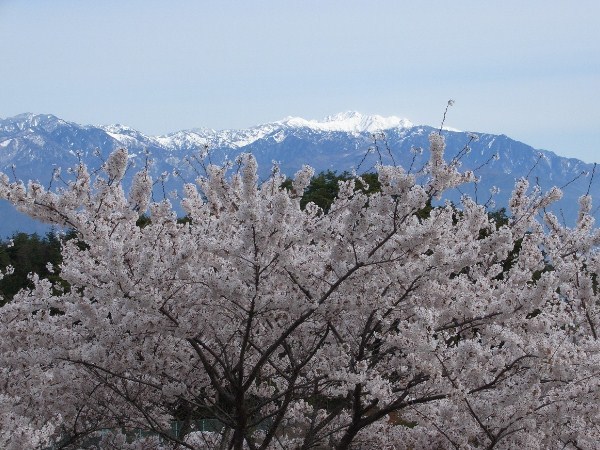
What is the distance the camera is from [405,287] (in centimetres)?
724

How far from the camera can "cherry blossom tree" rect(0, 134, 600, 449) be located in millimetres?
6504

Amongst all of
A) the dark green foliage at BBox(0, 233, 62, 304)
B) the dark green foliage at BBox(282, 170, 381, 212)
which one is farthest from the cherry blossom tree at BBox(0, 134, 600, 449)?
the dark green foliage at BBox(0, 233, 62, 304)

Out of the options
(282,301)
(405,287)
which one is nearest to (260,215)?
(282,301)

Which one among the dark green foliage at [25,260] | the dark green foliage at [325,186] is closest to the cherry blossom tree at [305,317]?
the dark green foliage at [325,186]

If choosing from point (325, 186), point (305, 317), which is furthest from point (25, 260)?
point (305, 317)

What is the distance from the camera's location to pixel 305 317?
22.4 ft

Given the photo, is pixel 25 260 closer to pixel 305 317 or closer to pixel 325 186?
pixel 325 186

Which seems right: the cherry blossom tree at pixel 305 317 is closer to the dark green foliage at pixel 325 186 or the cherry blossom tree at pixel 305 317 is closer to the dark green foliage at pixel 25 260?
the dark green foliage at pixel 325 186

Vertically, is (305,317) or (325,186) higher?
(325,186)

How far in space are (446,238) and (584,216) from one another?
4.12 meters

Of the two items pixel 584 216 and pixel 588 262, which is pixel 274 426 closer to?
pixel 588 262

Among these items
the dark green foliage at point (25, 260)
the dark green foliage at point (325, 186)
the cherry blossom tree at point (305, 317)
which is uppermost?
the dark green foliage at point (325, 186)

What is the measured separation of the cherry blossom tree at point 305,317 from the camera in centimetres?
650

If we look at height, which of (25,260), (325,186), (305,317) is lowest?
(305,317)
